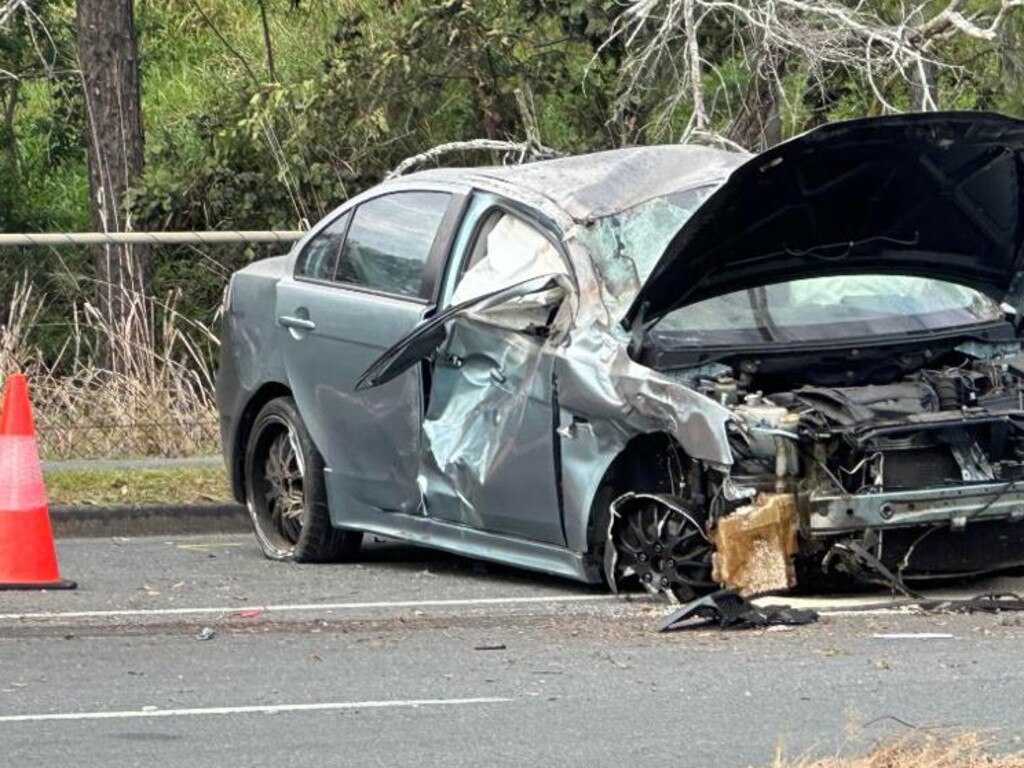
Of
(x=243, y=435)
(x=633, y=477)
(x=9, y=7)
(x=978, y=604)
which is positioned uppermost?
(x=9, y=7)

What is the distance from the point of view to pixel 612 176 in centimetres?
925

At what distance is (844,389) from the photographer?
8.41 meters

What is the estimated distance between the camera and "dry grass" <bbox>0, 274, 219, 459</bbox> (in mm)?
13992

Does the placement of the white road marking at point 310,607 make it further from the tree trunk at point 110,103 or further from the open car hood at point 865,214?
the tree trunk at point 110,103

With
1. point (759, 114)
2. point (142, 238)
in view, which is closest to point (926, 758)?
point (142, 238)

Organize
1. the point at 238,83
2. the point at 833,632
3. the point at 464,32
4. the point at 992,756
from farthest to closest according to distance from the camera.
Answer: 1. the point at 238,83
2. the point at 464,32
3. the point at 833,632
4. the point at 992,756

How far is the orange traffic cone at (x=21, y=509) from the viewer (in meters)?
9.35

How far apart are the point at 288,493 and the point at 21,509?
4.68ft

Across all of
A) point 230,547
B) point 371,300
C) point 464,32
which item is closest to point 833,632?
point 371,300

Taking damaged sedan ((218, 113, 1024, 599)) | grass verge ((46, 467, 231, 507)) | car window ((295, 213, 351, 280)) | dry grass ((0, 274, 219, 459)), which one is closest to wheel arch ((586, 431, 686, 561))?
damaged sedan ((218, 113, 1024, 599))

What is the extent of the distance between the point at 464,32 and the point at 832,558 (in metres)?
10.5

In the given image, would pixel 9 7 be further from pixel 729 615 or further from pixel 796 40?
pixel 729 615

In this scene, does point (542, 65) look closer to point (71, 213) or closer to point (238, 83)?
point (238, 83)

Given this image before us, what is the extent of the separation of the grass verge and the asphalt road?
90.4 inches
